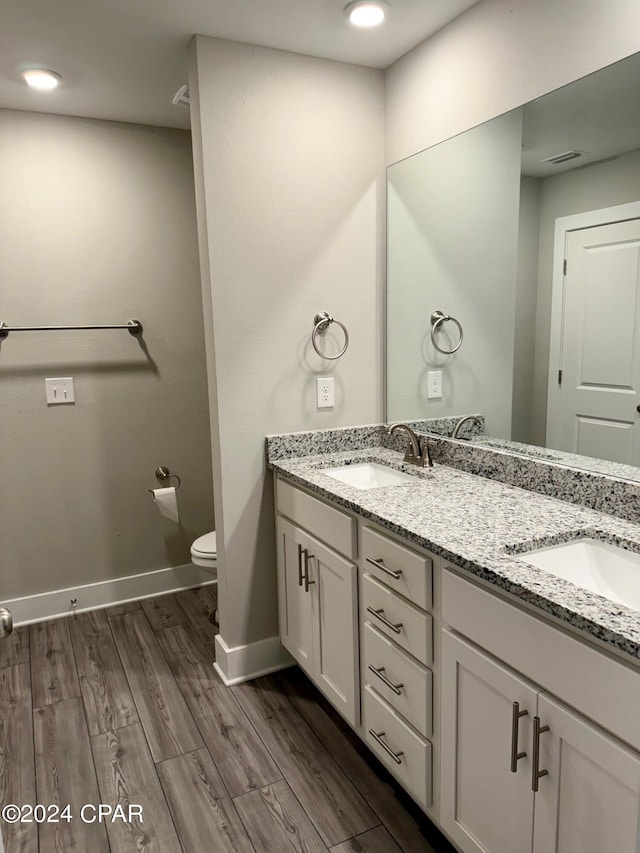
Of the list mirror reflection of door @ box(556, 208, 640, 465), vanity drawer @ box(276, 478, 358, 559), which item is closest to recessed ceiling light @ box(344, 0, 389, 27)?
mirror reflection of door @ box(556, 208, 640, 465)

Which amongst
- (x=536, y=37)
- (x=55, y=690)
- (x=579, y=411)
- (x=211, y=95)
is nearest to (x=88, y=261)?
(x=211, y=95)

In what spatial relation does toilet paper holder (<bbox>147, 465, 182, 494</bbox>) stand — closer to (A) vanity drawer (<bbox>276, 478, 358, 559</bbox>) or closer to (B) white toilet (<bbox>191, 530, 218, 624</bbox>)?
(B) white toilet (<bbox>191, 530, 218, 624</bbox>)

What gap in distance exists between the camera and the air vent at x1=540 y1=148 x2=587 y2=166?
1.66 metres

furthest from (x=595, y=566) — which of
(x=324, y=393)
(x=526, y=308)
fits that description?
(x=324, y=393)

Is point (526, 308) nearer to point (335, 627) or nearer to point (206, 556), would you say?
point (335, 627)

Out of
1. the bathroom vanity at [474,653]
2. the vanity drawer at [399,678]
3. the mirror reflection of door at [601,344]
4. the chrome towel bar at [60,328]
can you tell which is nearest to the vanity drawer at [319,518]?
the bathroom vanity at [474,653]

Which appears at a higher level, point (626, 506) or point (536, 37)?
point (536, 37)

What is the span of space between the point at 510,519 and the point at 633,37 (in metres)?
1.20

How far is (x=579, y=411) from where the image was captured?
173cm

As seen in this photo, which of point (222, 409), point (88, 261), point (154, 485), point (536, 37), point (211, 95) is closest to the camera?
point (536, 37)

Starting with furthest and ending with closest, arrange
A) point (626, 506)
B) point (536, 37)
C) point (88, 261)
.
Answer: point (88, 261), point (536, 37), point (626, 506)

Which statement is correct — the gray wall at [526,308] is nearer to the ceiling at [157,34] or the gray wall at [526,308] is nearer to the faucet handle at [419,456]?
the faucet handle at [419,456]

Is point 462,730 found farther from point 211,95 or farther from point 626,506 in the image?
point 211,95

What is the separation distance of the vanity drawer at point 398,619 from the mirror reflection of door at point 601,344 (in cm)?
68
